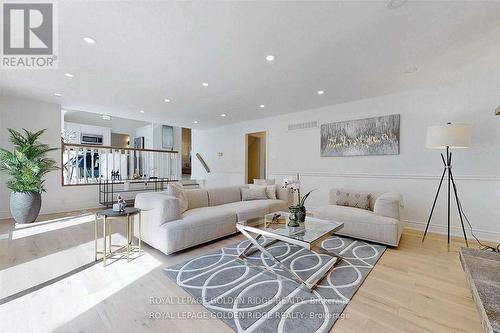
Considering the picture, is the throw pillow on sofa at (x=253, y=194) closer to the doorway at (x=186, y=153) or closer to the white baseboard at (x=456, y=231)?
the white baseboard at (x=456, y=231)

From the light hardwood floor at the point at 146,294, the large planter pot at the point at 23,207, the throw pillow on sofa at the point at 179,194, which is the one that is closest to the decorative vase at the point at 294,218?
the light hardwood floor at the point at 146,294

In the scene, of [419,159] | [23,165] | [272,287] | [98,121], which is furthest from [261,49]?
[98,121]

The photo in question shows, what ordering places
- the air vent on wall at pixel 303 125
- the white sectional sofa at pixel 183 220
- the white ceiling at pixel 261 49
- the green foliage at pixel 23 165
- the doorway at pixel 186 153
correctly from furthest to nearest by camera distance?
1. the doorway at pixel 186 153
2. the air vent on wall at pixel 303 125
3. the green foliage at pixel 23 165
4. the white sectional sofa at pixel 183 220
5. the white ceiling at pixel 261 49

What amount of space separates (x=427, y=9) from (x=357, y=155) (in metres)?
2.91

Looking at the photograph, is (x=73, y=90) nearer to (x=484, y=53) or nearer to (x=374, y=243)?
(x=374, y=243)

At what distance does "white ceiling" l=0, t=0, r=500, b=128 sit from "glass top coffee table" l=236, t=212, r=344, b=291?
211 centimetres

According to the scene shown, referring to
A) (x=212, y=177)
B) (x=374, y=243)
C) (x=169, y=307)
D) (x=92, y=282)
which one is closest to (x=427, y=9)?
(x=374, y=243)

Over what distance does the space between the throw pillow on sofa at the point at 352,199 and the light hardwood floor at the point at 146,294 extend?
32.9 inches

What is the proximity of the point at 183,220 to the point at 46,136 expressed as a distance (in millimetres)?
4488

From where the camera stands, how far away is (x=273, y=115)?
5.80m

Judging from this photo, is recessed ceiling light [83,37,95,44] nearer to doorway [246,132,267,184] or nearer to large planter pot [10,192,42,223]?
large planter pot [10,192,42,223]

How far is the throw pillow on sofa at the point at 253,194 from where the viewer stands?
4328 millimetres

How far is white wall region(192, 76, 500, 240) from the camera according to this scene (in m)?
3.22

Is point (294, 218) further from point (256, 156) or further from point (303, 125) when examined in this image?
point (256, 156)
